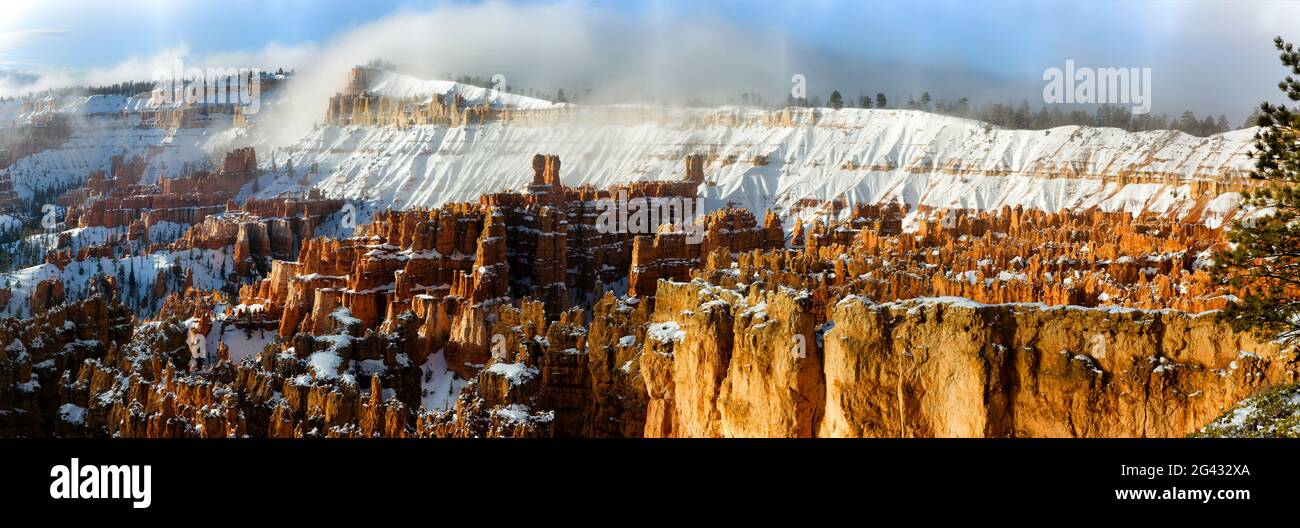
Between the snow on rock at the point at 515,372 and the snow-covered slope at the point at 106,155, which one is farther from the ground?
the snow-covered slope at the point at 106,155

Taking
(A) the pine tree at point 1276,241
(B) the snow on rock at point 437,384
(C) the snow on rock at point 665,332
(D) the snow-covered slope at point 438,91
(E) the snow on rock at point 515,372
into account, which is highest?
(D) the snow-covered slope at point 438,91

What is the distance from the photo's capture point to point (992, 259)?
130 feet

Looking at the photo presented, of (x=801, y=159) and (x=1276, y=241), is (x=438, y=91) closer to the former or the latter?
(x=801, y=159)

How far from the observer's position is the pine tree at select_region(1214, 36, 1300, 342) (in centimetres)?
1563

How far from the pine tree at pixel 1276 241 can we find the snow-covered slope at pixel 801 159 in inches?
2874

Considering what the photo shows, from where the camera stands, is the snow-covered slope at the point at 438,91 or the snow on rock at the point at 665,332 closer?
the snow on rock at the point at 665,332

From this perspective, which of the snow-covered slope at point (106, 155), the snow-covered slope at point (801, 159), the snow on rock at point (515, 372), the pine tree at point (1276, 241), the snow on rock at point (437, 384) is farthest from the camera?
the snow-covered slope at point (106, 155)

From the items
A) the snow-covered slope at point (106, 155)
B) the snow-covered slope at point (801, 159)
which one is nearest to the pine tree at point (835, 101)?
the snow-covered slope at point (801, 159)

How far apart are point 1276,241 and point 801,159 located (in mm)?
108130

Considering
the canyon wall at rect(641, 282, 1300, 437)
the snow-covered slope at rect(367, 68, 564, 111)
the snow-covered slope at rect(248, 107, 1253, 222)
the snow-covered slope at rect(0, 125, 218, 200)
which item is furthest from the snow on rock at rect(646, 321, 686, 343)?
the snow-covered slope at rect(367, 68, 564, 111)

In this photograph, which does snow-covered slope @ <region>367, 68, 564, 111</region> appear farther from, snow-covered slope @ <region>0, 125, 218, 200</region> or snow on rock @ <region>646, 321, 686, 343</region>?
snow on rock @ <region>646, 321, 686, 343</region>

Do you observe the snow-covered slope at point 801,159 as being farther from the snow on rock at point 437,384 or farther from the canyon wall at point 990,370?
the canyon wall at point 990,370

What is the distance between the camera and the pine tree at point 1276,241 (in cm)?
1563
